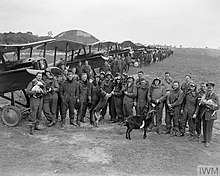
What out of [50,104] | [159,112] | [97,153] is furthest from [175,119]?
[50,104]

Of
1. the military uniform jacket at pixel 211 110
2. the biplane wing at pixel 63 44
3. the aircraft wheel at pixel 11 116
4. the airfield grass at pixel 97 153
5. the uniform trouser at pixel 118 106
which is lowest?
the airfield grass at pixel 97 153

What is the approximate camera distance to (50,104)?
25.5 ft

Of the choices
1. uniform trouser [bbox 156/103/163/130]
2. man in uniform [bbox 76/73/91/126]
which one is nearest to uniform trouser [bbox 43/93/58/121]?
man in uniform [bbox 76/73/91/126]

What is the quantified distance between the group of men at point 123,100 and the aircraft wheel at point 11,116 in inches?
27.2

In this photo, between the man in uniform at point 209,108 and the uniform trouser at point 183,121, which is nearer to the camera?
the man in uniform at point 209,108

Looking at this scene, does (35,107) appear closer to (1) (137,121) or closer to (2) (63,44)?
(1) (137,121)

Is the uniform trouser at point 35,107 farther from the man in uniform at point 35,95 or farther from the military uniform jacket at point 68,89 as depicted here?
the military uniform jacket at point 68,89

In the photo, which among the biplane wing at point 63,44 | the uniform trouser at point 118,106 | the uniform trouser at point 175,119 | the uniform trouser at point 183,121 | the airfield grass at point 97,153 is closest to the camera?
the airfield grass at point 97,153

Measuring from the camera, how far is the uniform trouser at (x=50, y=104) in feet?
25.0

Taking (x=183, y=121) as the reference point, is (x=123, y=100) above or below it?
above

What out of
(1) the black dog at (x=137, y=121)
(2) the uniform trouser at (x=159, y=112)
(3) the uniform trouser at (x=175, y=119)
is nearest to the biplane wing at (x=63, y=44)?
(2) the uniform trouser at (x=159, y=112)

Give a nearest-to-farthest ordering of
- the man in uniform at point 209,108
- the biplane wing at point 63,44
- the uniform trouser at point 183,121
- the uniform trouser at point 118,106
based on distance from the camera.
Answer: the man in uniform at point 209,108 → the uniform trouser at point 183,121 → the uniform trouser at point 118,106 → the biplane wing at point 63,44

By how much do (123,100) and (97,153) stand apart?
2.66 meters

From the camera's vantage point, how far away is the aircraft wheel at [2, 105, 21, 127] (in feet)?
25.3
